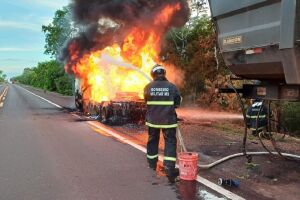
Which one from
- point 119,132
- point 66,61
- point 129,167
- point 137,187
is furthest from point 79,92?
point 137,187

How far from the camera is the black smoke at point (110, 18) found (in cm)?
1800

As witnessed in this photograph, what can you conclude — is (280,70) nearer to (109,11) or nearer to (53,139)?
(53,139)

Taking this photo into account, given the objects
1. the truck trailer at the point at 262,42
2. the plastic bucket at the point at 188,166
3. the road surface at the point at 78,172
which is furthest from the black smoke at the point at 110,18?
the plastic bucket at the point at 188,166

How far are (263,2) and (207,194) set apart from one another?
2.59m

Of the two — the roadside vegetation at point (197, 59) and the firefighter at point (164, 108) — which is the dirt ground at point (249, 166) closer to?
the firefighter at point (164, 108)

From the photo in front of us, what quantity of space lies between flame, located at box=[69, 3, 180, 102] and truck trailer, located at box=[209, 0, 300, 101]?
32.4 feet

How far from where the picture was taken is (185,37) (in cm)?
2453

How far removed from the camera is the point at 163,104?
7.56 metres

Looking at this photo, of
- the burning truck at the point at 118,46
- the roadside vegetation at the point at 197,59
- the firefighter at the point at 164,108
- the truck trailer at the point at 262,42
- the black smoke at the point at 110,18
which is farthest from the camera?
the roadside vegetation at the point at 197,59

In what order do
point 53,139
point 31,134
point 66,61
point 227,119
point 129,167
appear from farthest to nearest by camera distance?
1. point 66,61
2. point 227,119
3. point 31,134
4. point 53,139
5. point 129,167

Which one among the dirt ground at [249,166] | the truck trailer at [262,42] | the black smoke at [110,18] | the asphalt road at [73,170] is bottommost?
the asphalt road at [73,170]

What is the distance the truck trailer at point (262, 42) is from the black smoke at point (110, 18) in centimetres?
1107

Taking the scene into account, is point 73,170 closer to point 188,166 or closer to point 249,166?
point 188,166

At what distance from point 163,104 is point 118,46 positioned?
1107 cm
